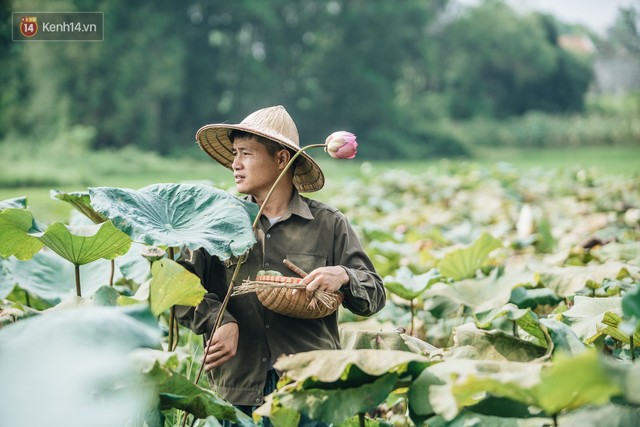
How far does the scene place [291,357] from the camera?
1.30m

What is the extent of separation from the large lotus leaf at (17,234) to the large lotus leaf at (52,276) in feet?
0.82

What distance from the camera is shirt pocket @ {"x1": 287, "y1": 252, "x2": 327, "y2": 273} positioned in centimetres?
180

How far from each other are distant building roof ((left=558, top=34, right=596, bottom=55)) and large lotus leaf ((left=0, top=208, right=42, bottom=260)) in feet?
109

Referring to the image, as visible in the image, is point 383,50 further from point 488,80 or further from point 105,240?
point 105,240

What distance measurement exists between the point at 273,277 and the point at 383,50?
86.0 feet

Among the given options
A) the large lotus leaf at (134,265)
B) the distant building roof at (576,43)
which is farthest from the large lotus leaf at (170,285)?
the distant building roof at (576,43)

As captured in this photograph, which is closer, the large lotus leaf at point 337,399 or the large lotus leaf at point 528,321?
the large lotus leaf at point 337,399

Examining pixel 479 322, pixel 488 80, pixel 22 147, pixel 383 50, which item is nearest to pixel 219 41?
pixel 383 50

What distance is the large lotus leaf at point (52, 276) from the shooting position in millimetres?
2045

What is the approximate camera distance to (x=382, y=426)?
152 cm

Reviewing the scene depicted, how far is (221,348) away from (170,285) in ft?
0.91

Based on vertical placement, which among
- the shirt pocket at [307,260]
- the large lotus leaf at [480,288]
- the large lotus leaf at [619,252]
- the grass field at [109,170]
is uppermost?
the shirt pocket at [307,260]
